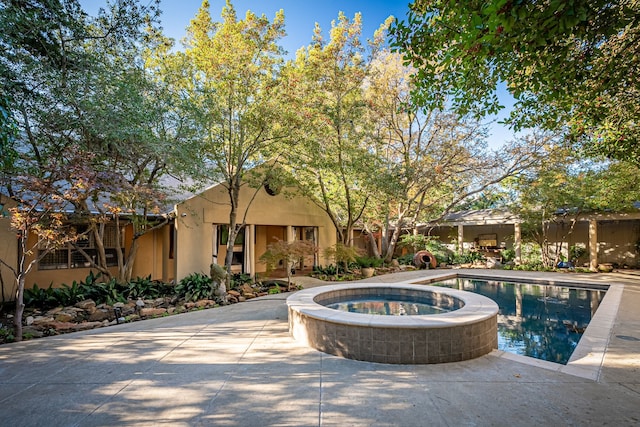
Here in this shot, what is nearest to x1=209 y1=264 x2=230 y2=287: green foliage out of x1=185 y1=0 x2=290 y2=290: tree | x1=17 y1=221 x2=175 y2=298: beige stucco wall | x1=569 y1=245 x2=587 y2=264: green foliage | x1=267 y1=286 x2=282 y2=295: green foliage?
x1=185 y1=0 x2=290 y2=290: tree

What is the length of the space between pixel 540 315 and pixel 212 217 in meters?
10.8

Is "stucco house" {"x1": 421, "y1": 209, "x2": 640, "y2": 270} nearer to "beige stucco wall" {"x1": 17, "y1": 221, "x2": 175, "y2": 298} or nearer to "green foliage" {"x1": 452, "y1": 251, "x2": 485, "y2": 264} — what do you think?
"green foliage" {"x1": 452, "y1": 251, "x2": 485, "y2": 264}

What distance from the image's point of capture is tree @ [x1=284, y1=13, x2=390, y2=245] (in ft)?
39.0

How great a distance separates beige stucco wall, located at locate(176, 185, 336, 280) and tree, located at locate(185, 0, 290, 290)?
148 centimetres

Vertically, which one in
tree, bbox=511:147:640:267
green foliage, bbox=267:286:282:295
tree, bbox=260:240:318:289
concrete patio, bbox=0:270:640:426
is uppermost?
tree, bbox=511:147:640:267

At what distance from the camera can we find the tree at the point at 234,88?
952cm

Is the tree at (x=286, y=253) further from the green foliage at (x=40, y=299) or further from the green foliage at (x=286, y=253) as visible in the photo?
the green foliage at (x=40, y=299)

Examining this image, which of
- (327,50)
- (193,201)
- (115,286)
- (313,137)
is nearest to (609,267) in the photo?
(313,137)

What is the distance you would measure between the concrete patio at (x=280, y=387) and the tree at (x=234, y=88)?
17.8 feet

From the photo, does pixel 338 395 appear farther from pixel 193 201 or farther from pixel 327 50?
pixel 327 50

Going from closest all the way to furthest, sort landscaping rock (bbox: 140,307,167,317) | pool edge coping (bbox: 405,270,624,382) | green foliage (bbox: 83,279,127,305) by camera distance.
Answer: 1. pool edge coping (bbox: 405,270,624,382)
2. landscaping rock (bbox: 140,307,167,317)
3. green foliage (bbox: 83,279,127,305)

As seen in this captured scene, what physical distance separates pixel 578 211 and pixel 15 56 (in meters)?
20.3

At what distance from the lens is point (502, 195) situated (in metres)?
18.4

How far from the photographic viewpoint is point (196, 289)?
9.63 m
